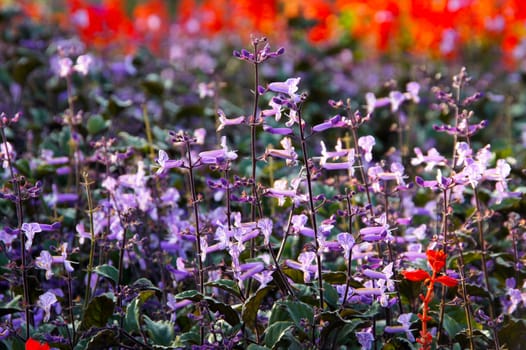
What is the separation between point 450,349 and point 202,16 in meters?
6.39

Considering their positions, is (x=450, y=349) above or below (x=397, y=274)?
below

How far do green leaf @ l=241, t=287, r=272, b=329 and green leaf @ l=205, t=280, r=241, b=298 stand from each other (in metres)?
0.06

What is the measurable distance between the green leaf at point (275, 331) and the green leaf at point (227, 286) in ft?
0.50

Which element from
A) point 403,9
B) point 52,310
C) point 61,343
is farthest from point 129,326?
point 403,9

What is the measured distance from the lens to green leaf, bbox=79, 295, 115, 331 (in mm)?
2357

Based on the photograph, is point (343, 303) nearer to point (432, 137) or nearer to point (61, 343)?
point (61, 343)

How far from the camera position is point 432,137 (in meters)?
4.89

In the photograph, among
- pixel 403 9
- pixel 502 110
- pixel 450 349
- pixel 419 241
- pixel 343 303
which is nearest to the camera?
pixel 343 303

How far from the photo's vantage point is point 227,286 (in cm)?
237

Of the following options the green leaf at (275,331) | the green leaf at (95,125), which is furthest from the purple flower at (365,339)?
the green leaf at (95,125)

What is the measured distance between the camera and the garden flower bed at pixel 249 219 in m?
2.36

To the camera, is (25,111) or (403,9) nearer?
(25,111)

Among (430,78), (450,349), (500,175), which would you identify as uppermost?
(430,78)

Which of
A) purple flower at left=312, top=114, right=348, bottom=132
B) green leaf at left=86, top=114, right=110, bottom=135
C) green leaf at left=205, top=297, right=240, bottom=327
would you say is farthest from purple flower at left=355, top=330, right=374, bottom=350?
green leaf at left=86, top=114, right=110, bottom=135
